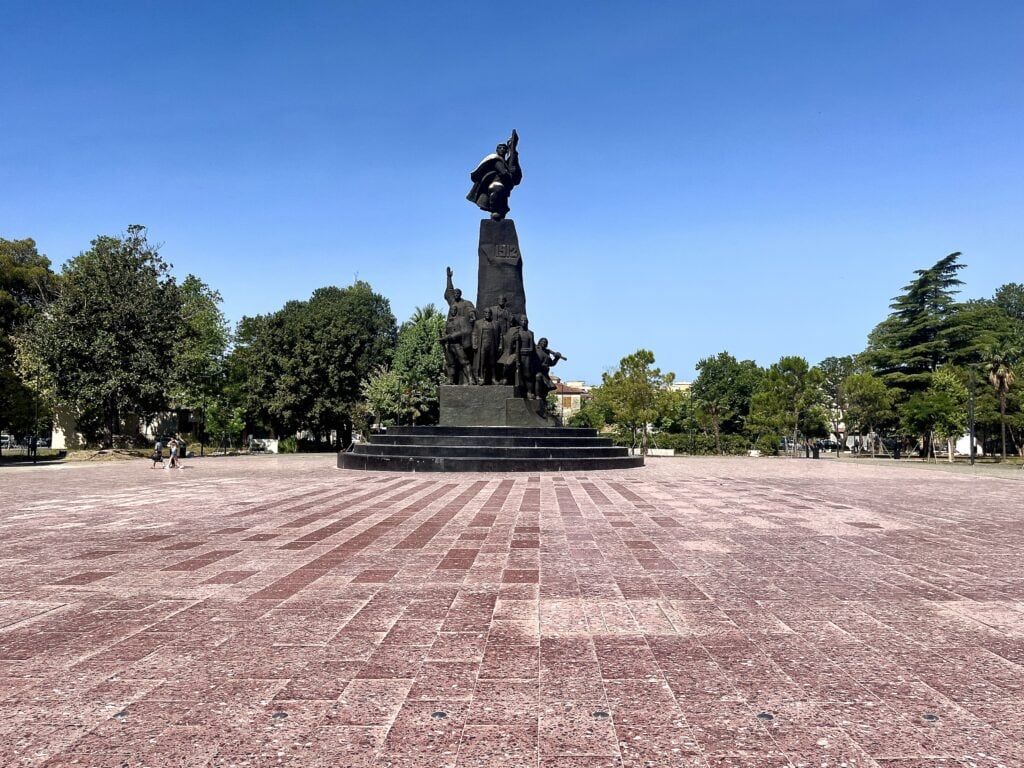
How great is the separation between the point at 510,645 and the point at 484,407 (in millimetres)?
18253

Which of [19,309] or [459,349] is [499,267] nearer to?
[459,349]

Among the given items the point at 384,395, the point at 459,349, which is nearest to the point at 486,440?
the point at 459,349

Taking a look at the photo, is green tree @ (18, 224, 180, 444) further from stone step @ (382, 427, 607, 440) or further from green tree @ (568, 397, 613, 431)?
green tree @ (568, 397, 613, 431)

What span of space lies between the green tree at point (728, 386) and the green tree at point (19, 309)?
5373 centimetres

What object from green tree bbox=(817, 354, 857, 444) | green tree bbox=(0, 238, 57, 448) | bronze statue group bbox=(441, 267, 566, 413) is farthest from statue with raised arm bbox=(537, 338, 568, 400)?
green tree bbox=(817, 354, 857, 444)

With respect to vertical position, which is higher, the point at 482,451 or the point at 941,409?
the point at 941,409

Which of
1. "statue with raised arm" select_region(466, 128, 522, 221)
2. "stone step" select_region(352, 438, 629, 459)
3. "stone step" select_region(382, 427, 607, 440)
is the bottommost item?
"stone step" select_region(352, 438, 629, 459)

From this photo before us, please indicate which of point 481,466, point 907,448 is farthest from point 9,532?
point 907,448

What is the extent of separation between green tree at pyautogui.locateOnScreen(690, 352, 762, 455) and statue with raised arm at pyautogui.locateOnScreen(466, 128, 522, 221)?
4728 cm

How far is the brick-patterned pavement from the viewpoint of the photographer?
9.36 ft

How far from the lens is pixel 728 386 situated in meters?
73.6

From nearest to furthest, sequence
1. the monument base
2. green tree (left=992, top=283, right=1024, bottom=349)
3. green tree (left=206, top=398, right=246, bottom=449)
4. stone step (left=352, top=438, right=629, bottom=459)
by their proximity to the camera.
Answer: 1. stone step (left=352, top=438, right=629, bottom=459)
2. the monument base
3. green tree (left=206, top=398, right=246, bottom=449)
4. green tree (left=992, top=283, right=1024, bottom=349)

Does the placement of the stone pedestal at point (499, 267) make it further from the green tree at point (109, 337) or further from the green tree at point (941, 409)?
the green tree at point (941, 409)

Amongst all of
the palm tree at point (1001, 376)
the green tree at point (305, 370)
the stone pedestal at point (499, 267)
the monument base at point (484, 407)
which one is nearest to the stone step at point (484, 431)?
the monument base at point (484, 407)
